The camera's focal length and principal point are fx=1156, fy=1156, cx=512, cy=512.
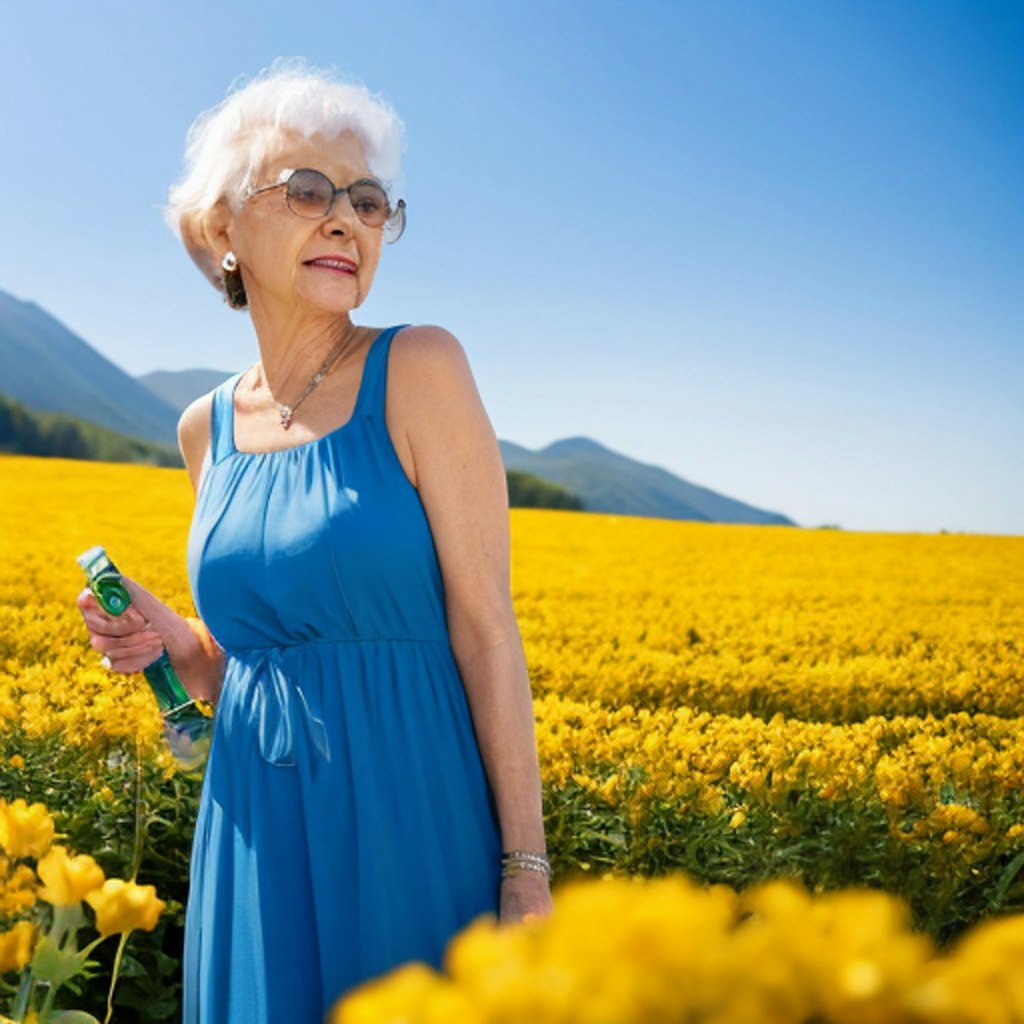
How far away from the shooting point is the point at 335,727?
180 centimetres

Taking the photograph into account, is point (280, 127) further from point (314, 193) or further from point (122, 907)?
point (122, 907)

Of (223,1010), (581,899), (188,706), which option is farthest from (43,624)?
(581,899)

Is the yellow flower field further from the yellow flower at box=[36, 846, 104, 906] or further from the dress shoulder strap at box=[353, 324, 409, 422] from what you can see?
the yellow flower at box=[36, 846, 104, 906]

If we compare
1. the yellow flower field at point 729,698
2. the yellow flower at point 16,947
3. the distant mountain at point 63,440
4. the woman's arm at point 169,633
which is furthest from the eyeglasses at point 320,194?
the distant mountain at point 63,440

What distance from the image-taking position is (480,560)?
1.77m

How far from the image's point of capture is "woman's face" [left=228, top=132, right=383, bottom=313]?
1.99m

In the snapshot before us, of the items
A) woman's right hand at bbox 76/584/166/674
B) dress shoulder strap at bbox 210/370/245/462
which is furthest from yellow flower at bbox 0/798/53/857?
dress shoulder strap at bbox 210/370/245/462

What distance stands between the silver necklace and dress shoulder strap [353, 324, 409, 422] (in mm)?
160

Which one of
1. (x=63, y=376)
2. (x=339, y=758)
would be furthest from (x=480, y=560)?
(x=63, y=376)

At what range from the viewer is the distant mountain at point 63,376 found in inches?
4555

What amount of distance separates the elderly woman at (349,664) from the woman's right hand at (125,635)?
18 centimetres

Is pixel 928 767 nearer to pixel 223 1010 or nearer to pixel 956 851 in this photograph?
pixel 956 851

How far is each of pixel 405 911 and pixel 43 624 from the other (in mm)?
4086

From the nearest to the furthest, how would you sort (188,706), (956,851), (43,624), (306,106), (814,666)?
1. (306,106)
2. (188,706)
3. (956,851)
4. (43,624)
5. (814,666)
